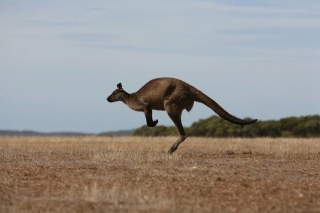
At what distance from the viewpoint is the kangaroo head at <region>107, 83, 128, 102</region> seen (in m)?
20.5

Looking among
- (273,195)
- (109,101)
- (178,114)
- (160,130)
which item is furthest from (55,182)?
(160,130)

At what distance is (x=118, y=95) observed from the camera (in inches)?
815

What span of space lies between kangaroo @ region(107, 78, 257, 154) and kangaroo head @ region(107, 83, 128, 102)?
1.00 metres

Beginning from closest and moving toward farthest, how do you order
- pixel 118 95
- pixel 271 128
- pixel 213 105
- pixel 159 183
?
pixel 159 183
pixel 213 105
pixel 118 95
pixel 271 128

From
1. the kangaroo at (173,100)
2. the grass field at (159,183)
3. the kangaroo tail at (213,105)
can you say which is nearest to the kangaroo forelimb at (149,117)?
the kangaroo at (173,100)

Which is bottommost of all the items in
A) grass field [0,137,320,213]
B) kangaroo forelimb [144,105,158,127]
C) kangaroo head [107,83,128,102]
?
grass field [0,137,320,213]

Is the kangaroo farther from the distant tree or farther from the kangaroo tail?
the distant tree

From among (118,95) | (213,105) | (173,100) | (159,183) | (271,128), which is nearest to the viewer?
(159,183)

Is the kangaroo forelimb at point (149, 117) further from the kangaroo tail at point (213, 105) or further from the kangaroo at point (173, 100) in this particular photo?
the kangaroo tail at point (213, 105)

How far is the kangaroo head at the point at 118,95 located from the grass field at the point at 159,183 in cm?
323

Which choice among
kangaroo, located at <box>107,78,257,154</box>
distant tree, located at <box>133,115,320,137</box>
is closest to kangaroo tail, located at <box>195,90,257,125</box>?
kangaroo, located at <box>107,78,257,154</box>

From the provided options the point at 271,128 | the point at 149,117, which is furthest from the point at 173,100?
the point at 271,128

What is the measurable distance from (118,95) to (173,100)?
8.11 ft

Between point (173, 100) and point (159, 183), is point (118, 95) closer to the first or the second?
point (173, 100)
